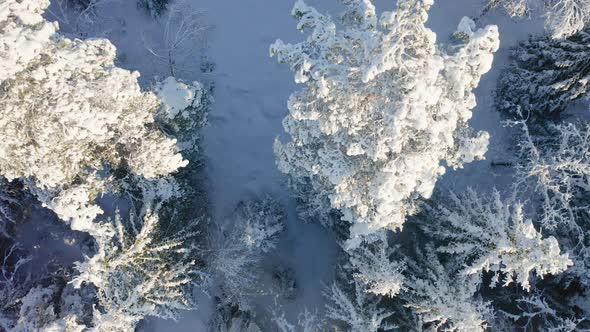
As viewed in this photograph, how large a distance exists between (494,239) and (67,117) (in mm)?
Result: 10124

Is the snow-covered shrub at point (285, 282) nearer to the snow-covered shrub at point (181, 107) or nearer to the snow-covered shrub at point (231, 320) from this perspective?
the snow-covered shrub at point (231, 320)

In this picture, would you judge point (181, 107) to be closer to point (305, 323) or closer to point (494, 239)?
point (305, 323)

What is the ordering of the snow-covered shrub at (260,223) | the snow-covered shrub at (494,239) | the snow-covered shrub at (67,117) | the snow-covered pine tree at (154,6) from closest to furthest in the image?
the snow-covered shrub at (67,117) → the snow-covered shrub at (494,239) → the snow-covered shrub at (260,223) → the snow-covered pine tree at (154,6)

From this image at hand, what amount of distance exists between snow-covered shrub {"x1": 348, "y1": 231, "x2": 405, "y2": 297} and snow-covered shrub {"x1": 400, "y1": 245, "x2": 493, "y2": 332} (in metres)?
0.48

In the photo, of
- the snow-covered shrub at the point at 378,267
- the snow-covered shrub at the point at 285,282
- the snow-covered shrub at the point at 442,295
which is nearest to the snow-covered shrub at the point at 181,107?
the snow-covered shrub at the point at 285,282

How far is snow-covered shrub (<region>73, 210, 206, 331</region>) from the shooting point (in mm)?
11203

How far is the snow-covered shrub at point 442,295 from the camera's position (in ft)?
35.3

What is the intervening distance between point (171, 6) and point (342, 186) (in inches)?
414

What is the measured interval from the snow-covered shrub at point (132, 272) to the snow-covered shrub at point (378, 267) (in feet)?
16.2

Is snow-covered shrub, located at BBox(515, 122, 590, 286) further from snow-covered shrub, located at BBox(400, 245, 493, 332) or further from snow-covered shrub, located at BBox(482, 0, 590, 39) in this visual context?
snow-covered shrub, located at BBox(400, 245, 493, 332)

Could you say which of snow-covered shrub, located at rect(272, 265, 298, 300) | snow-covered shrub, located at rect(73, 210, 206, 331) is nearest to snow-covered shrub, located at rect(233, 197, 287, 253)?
snow-covered shrub, located at rect(272, 265, 298, 300)

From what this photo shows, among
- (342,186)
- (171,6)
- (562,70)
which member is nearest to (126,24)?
(171,6)

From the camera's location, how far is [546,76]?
499 inches

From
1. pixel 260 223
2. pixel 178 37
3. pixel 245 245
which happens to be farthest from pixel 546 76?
pixel 178 37
